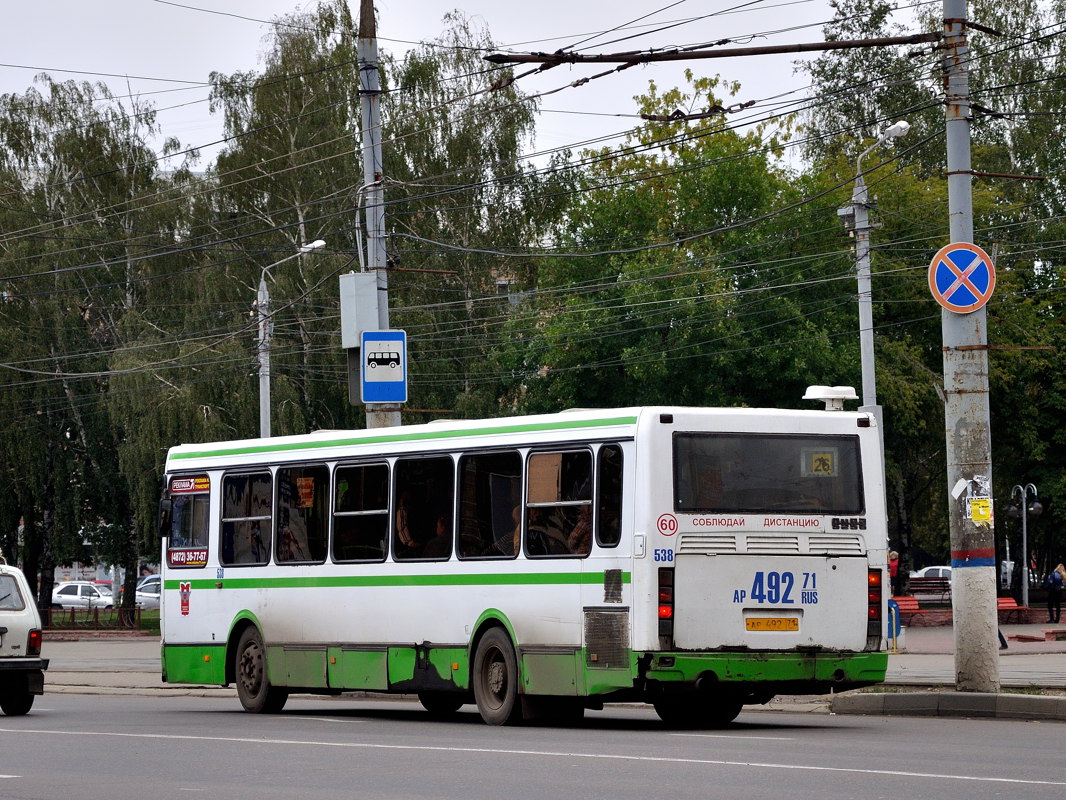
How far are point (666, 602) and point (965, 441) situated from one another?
437 centimetres

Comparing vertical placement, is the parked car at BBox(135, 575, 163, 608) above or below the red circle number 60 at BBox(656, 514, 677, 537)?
below

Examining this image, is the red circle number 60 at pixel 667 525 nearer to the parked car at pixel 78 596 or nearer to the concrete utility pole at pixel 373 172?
the concrete utility pole at pixel 373 172

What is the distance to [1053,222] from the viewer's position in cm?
5581

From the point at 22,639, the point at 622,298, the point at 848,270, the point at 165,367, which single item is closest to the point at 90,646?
the point at 165,367

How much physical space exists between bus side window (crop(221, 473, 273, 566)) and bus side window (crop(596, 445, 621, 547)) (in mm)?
5265

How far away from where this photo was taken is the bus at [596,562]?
16.0m

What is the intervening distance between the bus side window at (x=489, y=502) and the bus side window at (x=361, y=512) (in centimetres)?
129

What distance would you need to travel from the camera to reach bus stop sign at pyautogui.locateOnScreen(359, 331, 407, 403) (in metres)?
23.6

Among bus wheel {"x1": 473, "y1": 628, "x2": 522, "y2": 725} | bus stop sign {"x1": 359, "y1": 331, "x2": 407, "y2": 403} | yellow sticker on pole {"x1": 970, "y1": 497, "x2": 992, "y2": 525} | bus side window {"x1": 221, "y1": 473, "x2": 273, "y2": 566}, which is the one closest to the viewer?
bus wheel {"x1": 473, "y1": 628, "x2": 522, "y2": 725}

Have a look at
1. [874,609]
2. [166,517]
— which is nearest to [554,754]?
[874,609]

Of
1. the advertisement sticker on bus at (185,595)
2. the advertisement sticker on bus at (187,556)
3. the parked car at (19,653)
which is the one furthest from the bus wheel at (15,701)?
the advertisement sticker on bus at (187,556)

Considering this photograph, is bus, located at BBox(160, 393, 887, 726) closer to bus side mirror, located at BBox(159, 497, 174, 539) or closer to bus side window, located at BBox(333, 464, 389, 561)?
bus side window, located at BBox(333, 464, 389, 561)

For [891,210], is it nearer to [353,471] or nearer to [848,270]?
[848,270]

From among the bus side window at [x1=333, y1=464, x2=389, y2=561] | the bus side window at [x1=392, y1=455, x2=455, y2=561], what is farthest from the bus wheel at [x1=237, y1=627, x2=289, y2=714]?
the bus side window at [x1=392, y1=455, x2=455, y2=561]
